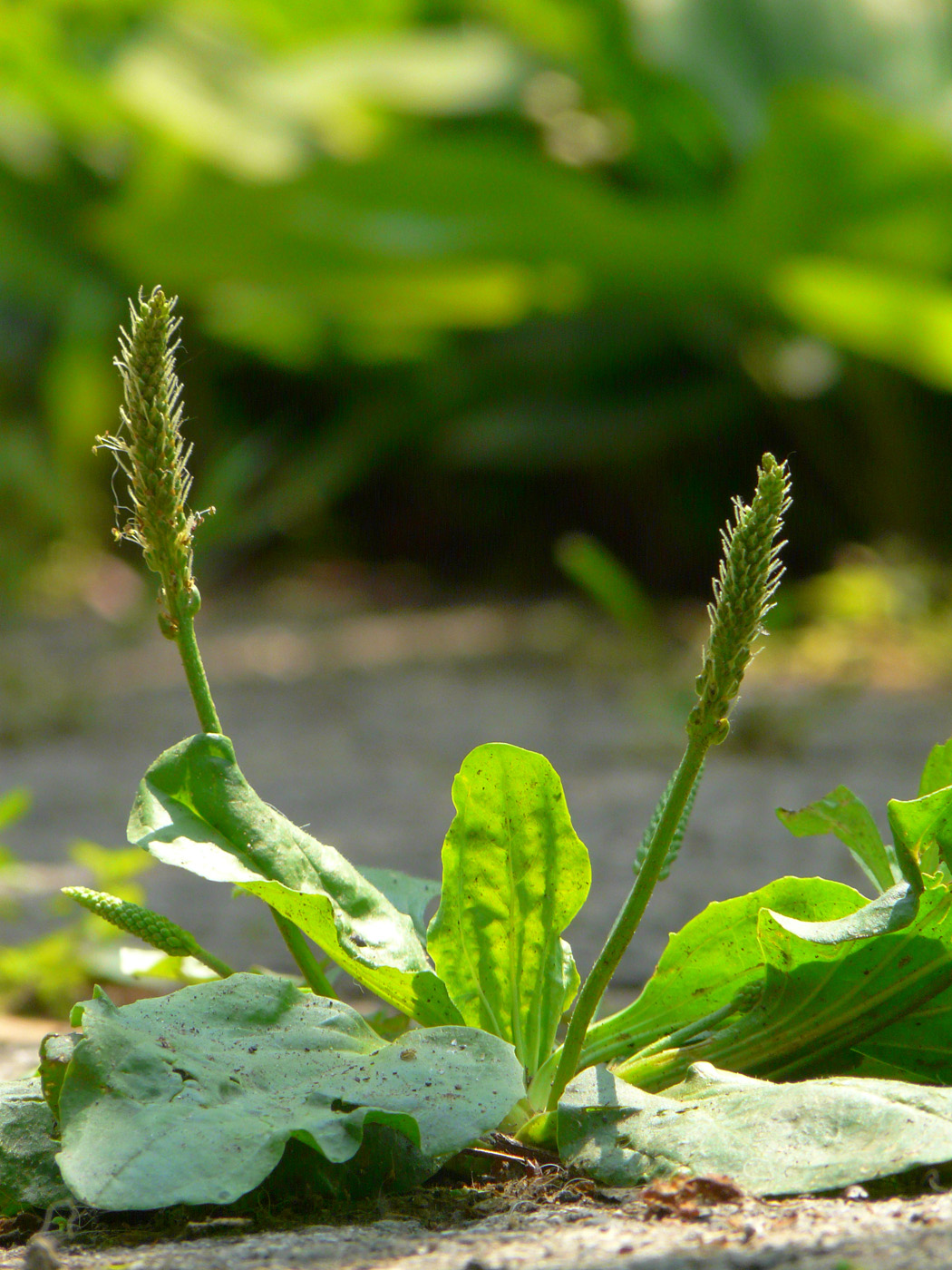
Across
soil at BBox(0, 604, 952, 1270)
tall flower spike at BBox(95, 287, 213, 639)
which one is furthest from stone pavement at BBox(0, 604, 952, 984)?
tall flower spike at BBox(95, 287, 213, 639)

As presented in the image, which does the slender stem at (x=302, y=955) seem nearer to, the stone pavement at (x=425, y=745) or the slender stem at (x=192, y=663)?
the slender stem at (x=192, y=663)

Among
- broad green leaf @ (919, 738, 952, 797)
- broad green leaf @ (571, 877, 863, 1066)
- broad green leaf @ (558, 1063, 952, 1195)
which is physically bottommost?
broad green leaf @ (558, 1063, 952, 1195)

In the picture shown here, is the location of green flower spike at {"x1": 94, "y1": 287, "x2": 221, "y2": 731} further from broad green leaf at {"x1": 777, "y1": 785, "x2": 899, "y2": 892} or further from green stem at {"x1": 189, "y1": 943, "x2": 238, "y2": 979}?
broad green leaf at {"x1": 777, "y1": 785, "x2": 899, "y2": 892}

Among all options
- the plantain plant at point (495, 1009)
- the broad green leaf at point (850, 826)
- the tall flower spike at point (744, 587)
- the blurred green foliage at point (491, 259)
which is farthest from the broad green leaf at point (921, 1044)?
the blurred green foliage at point (491, 259)

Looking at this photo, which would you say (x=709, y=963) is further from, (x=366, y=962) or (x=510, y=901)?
(x=366, y=962)

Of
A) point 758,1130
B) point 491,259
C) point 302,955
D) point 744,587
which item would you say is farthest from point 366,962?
point 491,259
